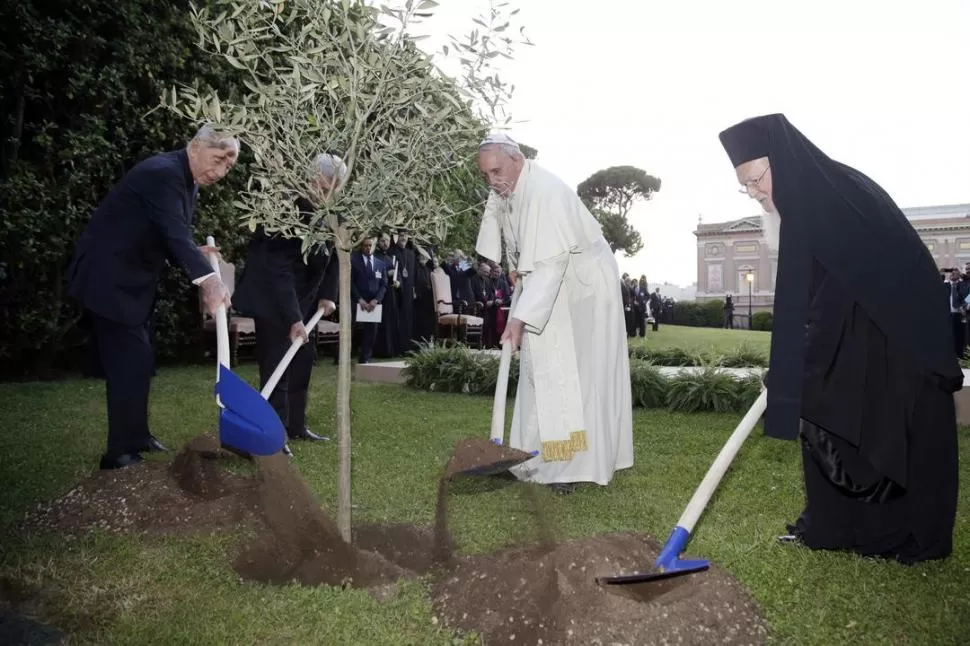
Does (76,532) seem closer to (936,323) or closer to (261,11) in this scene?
(261,11)

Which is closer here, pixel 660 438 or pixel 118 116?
pixel 660 438

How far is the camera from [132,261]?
15.1ft

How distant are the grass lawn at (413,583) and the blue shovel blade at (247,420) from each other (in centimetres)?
56

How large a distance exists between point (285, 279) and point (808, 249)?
12.1 feet

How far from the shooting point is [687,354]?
1130 cm

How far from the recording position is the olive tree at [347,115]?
296cm

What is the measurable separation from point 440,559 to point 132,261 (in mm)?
2679

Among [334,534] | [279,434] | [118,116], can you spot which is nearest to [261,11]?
[279,434]

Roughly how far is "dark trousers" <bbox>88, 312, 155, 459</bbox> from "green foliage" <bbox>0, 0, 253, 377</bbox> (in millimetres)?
5052

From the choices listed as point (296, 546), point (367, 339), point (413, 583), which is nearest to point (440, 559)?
point (413, 583)

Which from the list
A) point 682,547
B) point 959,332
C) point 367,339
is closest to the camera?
point 682,547

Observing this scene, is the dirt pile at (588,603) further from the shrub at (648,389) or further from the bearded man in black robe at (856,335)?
the shrub at (648,389)

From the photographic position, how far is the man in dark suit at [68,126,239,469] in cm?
449

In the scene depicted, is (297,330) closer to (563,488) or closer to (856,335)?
(563,488)
